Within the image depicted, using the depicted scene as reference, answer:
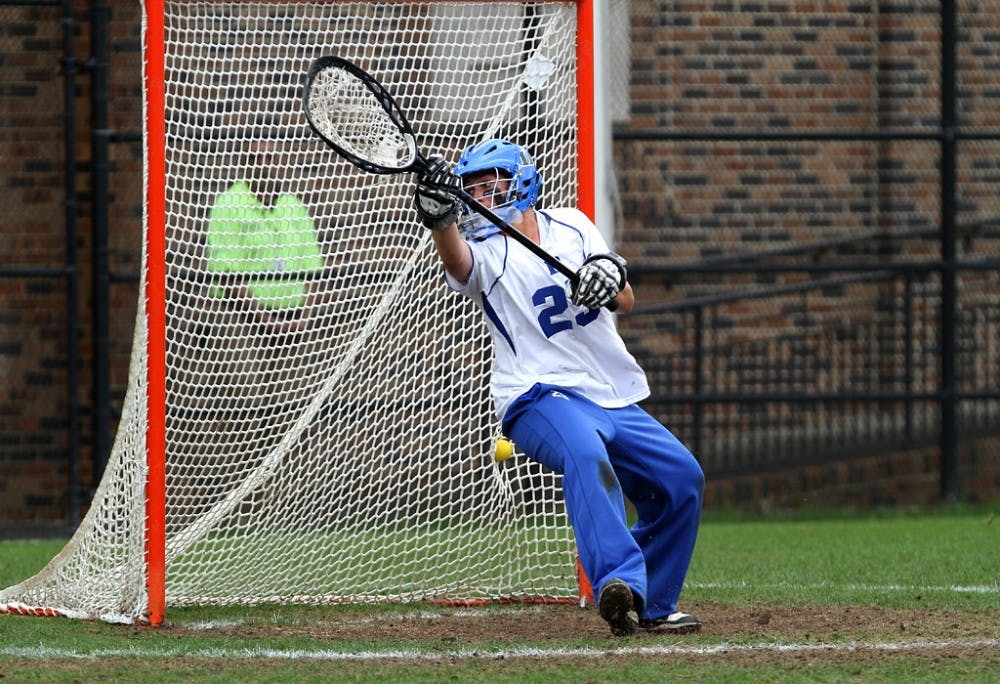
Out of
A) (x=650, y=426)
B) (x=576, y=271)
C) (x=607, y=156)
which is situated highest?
(x=607, y=156)

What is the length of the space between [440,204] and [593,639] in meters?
1.45

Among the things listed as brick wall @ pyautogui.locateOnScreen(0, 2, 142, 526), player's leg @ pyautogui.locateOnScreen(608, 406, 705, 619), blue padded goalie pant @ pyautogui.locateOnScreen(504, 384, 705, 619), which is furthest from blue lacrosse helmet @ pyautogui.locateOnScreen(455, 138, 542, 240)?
brick wall @ pyautogui.locateOnScreen(0, 2, 142, 526)

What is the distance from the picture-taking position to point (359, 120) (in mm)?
5805

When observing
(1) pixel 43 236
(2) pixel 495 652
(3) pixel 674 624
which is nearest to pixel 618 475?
(3) pixel 674 624

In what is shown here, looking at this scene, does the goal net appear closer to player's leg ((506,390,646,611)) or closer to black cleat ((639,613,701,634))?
black cleat ((639,613,701,634))

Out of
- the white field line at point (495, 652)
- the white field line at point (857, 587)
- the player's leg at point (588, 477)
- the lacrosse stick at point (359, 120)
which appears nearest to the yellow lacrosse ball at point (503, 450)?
the player's leg at point (588, 477)

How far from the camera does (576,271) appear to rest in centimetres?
527

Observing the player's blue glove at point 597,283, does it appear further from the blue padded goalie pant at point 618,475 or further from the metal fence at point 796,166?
the metal fence at point 796,166

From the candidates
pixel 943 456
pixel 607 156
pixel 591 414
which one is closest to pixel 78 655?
pixel 591 414

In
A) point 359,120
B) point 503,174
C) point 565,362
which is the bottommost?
point 565,362

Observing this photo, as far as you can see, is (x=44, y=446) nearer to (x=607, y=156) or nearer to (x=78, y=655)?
(x=607, y=156)

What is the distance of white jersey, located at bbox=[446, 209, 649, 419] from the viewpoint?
5.35 m

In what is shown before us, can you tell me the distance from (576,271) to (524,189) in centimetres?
36

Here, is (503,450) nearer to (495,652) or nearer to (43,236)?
(495,652)
